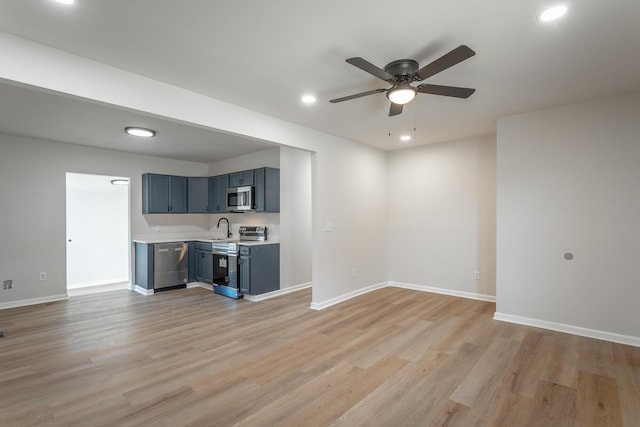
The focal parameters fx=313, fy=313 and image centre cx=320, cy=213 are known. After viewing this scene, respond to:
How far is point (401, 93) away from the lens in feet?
8.30

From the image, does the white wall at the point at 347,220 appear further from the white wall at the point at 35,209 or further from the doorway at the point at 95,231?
the doorway at the point at 95,231

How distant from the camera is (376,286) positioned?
18.5 feet

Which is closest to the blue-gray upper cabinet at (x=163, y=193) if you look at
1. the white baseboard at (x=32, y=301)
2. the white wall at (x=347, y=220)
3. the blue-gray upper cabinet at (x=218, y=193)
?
the blue-gray upper cabinet at (x=218, y=193)

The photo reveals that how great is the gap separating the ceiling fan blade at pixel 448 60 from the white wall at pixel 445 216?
3058 mm

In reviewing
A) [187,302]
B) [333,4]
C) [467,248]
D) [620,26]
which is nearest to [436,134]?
[467,248]

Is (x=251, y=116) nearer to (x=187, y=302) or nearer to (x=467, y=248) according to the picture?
(x=187, y=302)

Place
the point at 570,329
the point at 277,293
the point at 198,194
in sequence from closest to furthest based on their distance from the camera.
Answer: the point at 570,329 → the point at 277,293 → the point at 198,194

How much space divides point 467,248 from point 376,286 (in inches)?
65.5

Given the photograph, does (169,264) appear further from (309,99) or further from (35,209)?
(309,99)

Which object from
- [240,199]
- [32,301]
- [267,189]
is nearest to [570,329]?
[267,189]

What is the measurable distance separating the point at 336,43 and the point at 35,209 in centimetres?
543

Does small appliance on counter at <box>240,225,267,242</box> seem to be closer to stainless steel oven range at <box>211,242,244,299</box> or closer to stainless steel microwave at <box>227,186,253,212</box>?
stainless steel microwave at <box>227,186,253,212</box>

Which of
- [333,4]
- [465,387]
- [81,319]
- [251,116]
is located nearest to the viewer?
[333,4]

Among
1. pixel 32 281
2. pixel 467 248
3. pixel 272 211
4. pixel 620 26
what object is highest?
pixel 620 26
